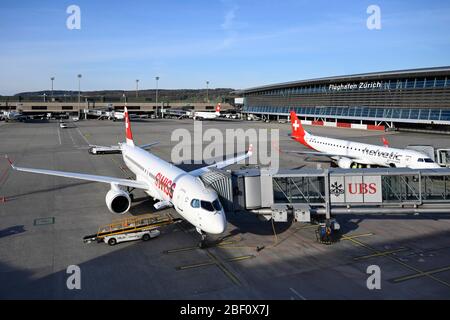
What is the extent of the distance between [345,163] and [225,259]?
30.4m

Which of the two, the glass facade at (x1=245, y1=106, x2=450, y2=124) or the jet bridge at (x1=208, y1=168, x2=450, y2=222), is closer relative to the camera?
the jet bridge at (x1=208, y1=168, x2=450, y2=222)

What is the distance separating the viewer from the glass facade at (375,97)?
9494 cm

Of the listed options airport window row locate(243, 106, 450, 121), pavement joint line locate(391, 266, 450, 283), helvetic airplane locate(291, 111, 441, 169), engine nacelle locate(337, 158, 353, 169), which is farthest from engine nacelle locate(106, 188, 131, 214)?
airport window row locate(243, 106, 450, 121)

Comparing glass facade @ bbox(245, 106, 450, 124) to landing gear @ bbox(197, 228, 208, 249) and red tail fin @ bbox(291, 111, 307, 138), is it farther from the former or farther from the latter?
landing gear @ bbox(197, 228, 208, 249)

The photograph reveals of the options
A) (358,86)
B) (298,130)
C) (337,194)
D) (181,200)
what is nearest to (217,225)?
(181,200)

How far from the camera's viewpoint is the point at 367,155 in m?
46.8

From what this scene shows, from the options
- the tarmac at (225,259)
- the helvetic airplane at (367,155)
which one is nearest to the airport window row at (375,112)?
the helvetic airplane at (367,155)

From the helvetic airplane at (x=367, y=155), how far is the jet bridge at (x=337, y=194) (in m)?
16.3

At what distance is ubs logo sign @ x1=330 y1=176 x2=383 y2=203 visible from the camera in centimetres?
2380

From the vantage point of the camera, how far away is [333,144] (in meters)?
51.9

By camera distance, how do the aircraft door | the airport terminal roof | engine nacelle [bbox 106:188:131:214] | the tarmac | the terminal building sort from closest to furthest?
the tarmac < the aircraft door < engine nacelle [bbox 106:188:131:214] < the airport terminal roof < the terminal building

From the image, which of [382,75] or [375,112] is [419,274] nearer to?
[382,75]

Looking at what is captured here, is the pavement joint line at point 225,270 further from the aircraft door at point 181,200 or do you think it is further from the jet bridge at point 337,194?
the jet bridge at point 337,194
